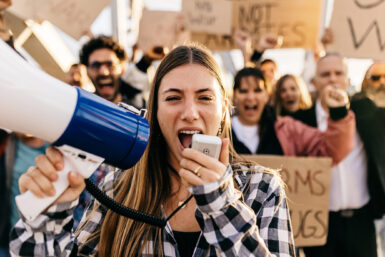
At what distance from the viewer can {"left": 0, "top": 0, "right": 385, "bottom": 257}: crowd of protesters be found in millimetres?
995

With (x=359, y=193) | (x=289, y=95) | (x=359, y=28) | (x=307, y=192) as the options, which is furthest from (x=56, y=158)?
(x=289, y=95)

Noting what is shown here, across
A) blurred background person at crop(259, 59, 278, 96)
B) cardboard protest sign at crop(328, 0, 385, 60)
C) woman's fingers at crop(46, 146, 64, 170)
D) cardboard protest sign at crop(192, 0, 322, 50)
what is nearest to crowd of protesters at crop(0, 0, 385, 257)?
woman's fingers at crop(46, 146, 64, 170)

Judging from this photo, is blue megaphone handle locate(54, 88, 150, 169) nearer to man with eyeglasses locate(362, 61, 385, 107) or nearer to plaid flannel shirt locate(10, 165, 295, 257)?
plaid flannel shirt locate(10, 165, 295, 257)

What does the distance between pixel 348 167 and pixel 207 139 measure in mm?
1860

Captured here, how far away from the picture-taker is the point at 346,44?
9.43 feet

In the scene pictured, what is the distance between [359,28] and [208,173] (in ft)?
7.62

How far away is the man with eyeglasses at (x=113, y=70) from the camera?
287 centimetres

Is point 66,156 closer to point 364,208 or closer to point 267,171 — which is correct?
point 267,171

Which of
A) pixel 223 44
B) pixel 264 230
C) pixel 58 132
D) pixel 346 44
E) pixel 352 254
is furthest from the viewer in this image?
pixel 223 44

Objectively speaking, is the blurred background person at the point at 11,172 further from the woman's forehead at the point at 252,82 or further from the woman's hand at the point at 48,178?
the woman's hand at the point at 48,178

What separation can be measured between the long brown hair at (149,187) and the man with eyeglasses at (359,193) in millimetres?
1364

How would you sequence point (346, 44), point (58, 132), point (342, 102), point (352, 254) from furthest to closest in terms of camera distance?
point (346, 44), point (352, 254), point (342, 102), point (58, 132)

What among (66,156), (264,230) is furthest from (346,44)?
(66,156)

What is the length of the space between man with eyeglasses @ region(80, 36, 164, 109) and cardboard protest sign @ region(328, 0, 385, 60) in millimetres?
1437
